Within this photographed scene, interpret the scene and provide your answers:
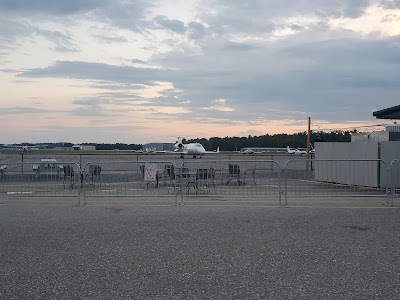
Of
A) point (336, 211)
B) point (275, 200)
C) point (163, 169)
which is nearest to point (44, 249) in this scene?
point (336, 211)

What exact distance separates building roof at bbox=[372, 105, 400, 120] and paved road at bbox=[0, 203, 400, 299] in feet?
39.5

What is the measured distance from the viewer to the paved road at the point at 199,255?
650cm

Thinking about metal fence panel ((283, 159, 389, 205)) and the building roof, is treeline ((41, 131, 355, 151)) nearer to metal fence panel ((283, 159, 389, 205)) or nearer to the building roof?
the building roof

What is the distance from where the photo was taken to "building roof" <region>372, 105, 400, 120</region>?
78.2 feet

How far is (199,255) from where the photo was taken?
8.30 meters

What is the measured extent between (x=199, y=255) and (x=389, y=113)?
18.8m

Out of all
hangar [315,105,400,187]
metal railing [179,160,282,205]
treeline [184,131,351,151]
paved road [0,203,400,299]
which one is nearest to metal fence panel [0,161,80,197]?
metal railing [179,160,282,205]

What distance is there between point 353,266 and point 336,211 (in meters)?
5.91

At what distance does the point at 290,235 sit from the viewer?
32.7 ft

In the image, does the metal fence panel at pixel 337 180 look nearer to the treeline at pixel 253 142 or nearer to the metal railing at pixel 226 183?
the metal railing at pixel 226 183

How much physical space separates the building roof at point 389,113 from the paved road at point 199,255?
39.5 ft

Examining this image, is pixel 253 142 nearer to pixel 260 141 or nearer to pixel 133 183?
pixel 260 141

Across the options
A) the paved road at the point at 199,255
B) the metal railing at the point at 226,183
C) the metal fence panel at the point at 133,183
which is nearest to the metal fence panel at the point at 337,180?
the metal railing at the point at 226,183

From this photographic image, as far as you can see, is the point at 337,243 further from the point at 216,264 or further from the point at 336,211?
the point at 336,211
